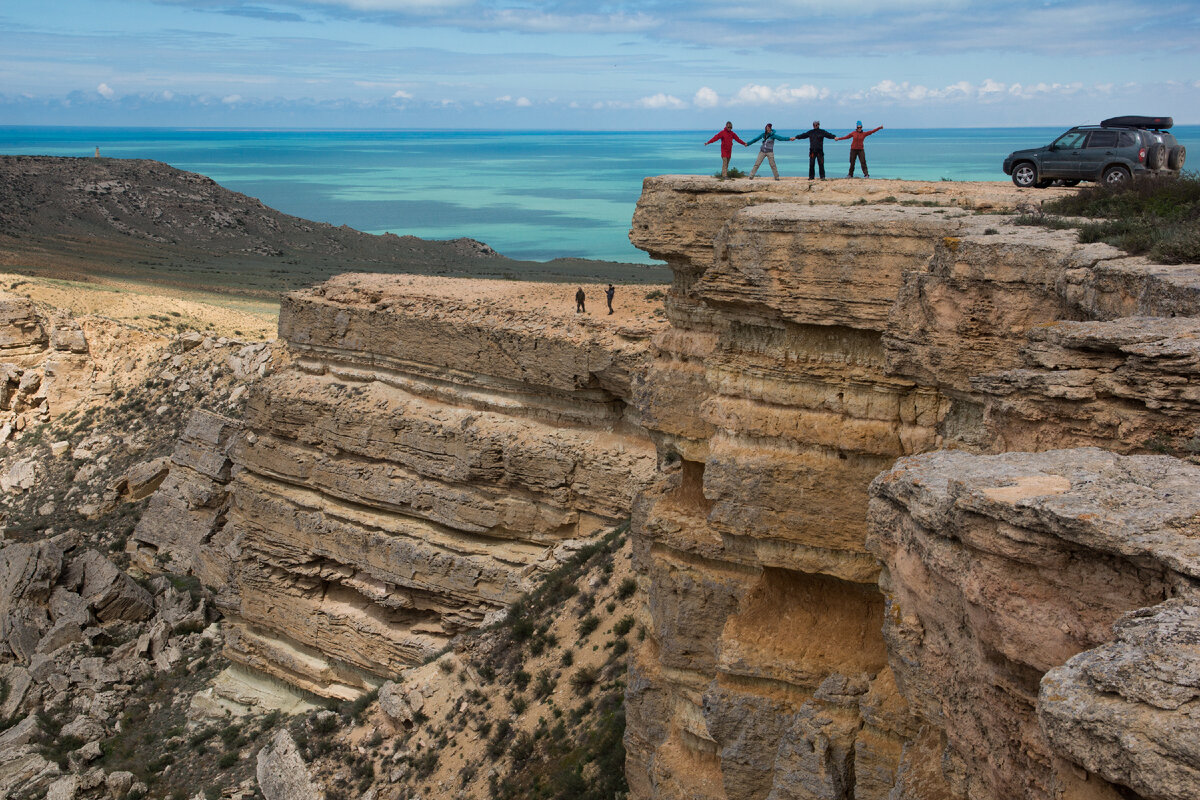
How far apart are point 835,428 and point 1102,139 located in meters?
7.09

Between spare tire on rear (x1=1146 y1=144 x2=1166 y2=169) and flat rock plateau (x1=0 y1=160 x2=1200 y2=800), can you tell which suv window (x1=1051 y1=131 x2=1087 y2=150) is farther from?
flat rock plateau (x1=0 y1=160 x2=1200 y2=800)

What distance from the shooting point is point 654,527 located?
41.6ft

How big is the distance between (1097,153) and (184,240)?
66612mm

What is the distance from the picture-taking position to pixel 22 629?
25.1m

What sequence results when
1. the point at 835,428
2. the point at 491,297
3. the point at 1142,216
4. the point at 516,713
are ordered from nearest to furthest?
1. the point at 1142,216
2. the point at 835,428
3. the point at 516,713
4. the point at 491,297

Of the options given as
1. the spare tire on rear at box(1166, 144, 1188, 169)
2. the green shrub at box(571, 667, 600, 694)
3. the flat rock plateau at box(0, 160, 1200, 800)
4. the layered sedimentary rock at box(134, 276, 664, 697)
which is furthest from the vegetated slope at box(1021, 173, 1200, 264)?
the layered sedimentary rock at box(134, 276, 664, 697)

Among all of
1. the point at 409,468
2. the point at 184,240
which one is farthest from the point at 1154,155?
the point at 184,240

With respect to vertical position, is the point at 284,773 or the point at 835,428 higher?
the point at 835,428

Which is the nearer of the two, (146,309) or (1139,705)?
(1139,705)

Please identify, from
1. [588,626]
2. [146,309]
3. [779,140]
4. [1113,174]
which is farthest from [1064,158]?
[146,309]

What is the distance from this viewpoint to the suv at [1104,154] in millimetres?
14250

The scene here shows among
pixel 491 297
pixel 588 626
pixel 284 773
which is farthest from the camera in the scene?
pixel 491 297

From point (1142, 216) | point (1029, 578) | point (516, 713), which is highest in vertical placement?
point (1142, 216)

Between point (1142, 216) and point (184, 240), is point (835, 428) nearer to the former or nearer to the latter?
point (1142, 216)
